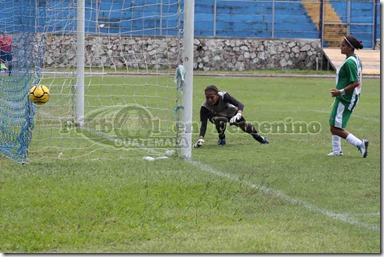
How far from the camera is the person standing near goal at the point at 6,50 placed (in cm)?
1419

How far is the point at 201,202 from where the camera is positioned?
368 inches

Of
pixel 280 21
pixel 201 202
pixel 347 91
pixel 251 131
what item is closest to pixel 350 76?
pixel 347 91

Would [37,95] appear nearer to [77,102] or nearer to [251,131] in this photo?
[251,131]

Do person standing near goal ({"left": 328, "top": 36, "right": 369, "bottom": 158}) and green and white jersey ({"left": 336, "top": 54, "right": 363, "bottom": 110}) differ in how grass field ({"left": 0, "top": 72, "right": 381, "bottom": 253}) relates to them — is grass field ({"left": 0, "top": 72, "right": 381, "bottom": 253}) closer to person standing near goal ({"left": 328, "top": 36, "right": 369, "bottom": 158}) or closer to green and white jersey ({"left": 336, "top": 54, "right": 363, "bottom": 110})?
person standing near goal ({"left": 328, "top": 36, "right": 369, "bottom": 158})

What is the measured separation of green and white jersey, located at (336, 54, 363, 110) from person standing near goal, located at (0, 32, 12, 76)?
5134mm

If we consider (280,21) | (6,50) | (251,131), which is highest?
(280,21)

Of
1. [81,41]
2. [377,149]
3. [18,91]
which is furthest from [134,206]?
[81,41]

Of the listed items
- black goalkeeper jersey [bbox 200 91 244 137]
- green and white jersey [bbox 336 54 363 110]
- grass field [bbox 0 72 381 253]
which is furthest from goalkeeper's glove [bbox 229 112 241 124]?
green and white jersey [bbox 336 54 363 110]

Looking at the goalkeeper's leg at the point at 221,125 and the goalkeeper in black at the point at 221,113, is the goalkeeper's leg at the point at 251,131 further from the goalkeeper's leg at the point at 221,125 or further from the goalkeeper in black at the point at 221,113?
the goalkeeper's leg at the point at 221,125

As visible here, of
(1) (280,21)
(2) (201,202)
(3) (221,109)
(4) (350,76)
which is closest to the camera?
(2) (201,202)

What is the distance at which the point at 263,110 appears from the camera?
21672 millimetres

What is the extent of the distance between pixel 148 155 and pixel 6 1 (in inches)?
160

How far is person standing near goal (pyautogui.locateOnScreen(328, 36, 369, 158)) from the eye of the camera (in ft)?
42.5

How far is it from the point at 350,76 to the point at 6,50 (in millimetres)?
5677
